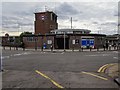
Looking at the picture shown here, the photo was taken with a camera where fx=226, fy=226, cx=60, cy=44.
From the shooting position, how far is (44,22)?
79.6 m

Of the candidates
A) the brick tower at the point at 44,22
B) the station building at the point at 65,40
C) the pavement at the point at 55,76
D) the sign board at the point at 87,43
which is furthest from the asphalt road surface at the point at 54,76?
the brick tower at the point at 44,22

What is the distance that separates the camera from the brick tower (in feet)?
260

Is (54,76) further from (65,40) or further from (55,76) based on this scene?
(65,40)

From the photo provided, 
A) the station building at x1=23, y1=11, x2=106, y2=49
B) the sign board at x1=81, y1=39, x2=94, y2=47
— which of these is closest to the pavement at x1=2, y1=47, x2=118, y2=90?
the station building at x1=23, y1=11, x2=106, y2=49

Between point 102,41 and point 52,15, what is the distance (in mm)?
25316

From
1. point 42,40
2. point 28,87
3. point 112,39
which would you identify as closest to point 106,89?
point 28,87

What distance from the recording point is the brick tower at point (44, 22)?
260ft

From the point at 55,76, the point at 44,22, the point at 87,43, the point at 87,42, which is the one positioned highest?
the point at 44,22

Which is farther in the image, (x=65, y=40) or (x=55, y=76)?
(x=65, y=40)

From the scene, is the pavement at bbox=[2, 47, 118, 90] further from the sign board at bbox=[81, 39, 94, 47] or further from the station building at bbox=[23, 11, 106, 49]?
the sign board at bbox=[81, 39, 94, 47]

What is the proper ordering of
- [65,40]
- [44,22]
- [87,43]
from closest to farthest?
[87,43] < [65,40] < [44,22]

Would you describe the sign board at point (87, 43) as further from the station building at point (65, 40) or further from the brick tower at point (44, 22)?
the brick tower at point (44, 22)

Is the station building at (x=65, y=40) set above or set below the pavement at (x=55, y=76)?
above

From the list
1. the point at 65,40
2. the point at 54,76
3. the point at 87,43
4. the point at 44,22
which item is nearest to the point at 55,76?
the point at 54,76
